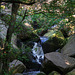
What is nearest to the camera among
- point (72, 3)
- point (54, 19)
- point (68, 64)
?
point (72, 3)

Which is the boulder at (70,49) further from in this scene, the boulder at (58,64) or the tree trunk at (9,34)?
the tree trunk at (9,34)

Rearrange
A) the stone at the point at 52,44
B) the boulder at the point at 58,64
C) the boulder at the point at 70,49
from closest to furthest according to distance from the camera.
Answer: the boulder at the point at 58,64
the boulder at the point at 70,49
the stone at the point at 52,44

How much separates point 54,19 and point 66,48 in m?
4.97

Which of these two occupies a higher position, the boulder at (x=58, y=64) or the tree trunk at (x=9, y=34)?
the tree trunk at (x=9, y=34)

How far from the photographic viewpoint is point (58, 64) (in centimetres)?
603

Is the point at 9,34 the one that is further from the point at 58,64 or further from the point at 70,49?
the point at 70,49

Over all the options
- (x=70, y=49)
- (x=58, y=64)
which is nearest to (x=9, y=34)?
(x=58, y=64)

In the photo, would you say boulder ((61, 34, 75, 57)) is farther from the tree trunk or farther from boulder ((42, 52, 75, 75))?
the tree trunk

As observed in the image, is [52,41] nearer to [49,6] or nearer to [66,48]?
[66,48]

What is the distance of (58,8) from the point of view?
2.91 meters

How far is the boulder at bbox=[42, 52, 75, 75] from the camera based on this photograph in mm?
5887

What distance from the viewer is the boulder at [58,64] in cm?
589

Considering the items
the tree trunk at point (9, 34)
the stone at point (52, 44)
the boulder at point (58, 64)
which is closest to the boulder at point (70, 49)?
the boulder at point (58, 64)

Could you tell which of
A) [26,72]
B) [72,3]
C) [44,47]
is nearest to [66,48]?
[44,47]
